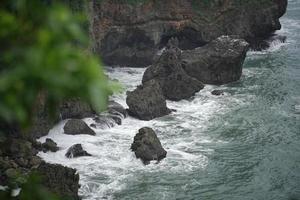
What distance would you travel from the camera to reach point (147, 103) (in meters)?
25.5

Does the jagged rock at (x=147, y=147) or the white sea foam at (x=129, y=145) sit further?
the jagged rock at (x=147, y=147)

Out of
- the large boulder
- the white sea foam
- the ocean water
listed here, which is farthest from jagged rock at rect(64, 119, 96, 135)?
the large boulder

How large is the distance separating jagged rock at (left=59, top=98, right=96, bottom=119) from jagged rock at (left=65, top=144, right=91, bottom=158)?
11.5 ft

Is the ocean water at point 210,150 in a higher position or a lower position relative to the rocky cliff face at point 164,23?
lower

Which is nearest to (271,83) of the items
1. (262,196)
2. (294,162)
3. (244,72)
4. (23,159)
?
(244,72)

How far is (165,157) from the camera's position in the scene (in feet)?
69.4

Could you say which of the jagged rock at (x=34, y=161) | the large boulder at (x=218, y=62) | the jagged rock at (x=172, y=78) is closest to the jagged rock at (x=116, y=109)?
the jagged rock at (x=172, y=78)

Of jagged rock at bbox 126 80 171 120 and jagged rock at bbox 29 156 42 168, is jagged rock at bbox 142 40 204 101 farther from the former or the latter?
jagged rock at bbox 29 156 42 168

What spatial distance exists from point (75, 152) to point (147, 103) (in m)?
5.80

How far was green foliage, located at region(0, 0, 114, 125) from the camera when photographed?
10.1 feet

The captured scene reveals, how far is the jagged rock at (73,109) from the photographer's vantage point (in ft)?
79.6

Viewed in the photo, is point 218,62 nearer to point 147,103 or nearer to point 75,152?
point 147,103

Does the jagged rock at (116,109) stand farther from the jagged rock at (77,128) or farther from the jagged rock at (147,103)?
the jagged rock at (77,128)

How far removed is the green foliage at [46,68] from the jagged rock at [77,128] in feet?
64.5
